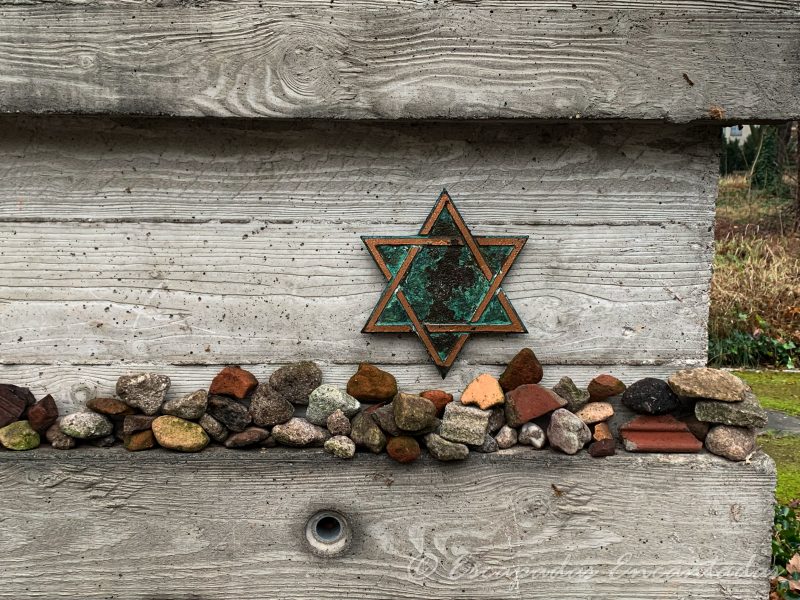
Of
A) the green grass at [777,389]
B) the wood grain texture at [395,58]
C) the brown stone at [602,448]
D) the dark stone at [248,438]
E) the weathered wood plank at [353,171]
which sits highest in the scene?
the wood grain texture at [395,58]

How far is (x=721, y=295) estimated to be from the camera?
6.22 meters

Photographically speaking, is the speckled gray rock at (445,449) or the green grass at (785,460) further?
the green grass at (785,460)

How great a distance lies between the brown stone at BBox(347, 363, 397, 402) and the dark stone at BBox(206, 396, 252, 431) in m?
0.31

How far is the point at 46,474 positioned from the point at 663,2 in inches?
83.6

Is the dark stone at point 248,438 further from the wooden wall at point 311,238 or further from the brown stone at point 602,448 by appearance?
the brown stone at point 602,448

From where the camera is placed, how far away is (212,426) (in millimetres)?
1930

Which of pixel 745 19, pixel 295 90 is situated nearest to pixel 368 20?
pixel 295 90

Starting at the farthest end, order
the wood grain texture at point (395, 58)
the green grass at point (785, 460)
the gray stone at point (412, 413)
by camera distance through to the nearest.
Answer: the green grass at point (785, 460) → the gray stone at point (412, 413) → the wood grain texture at point (395, 58)

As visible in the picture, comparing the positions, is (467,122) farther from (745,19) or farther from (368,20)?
(745,19)

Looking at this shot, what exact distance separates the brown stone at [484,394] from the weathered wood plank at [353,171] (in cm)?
47

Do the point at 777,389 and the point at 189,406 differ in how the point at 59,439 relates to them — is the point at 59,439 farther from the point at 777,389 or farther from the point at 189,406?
the point at 777,389

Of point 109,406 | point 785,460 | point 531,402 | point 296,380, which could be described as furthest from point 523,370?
point 785,460

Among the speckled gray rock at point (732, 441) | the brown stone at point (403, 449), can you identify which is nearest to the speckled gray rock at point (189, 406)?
the brown stone at point (403, 449)

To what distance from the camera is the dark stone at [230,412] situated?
192 centimetres
